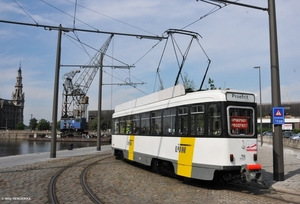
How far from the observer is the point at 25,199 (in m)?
7.82

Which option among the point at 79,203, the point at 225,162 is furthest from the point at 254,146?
the point at 79,203

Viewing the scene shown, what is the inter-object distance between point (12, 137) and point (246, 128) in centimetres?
11298

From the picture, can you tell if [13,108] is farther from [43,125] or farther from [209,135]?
[209,135]

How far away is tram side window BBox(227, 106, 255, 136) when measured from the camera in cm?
925

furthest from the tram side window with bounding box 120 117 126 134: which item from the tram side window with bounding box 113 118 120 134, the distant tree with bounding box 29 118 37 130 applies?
the distant tree with bounding box 29 118 37 130

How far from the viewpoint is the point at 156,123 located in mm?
12578

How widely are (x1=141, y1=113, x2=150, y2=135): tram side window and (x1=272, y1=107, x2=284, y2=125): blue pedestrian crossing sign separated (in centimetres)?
502

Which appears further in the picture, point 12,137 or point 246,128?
point 12,137

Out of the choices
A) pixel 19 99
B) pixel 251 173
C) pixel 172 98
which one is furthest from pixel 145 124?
pixel 19 99

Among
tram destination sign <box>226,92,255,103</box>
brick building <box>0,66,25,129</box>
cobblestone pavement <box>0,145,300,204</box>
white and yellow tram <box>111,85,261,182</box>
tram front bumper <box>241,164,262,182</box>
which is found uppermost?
brick building <box>0,66,25,129</box>

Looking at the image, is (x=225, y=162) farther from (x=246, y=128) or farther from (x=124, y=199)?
(x=124, y=199)

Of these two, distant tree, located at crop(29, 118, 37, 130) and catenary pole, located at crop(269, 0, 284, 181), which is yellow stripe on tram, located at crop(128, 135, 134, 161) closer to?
catenary pole, located at crop(269, 0, 284, 181)

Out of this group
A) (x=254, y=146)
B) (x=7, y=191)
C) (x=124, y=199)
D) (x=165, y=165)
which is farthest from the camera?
(x=165, y=165)

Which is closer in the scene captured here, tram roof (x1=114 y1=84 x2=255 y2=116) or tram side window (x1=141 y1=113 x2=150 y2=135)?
tram roof (x1=114 y1=84 x2=255 y2=116)
